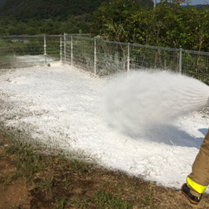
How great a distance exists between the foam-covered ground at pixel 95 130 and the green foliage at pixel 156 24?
198 cm

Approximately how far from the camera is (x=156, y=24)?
8.27m

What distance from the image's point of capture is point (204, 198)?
348 cm

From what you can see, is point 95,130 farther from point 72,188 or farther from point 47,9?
point 47,9

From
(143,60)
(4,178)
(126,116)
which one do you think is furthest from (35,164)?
(143,60)

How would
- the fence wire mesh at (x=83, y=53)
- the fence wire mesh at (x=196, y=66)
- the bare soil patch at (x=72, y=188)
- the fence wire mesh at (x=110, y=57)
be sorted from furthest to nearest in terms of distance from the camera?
the fence wire mesh at (x=83, y=53) → the fence wire mesh at (x=110, y=57) → the fence wire mesh at (x=196, y=66) → the bare soil patch at (x=72, y=188)

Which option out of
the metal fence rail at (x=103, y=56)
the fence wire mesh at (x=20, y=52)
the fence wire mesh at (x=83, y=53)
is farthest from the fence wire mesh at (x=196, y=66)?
the fence wire mesh at (x=20, y=52)

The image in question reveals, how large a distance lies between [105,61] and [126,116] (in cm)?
464

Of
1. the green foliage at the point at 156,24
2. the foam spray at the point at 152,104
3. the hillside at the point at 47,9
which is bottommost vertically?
the foam spray at the point at 152,104

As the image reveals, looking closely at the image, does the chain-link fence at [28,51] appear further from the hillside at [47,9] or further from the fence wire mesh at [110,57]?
the hillside at [47,9]

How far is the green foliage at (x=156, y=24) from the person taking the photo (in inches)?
288

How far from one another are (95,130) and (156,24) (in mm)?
4331

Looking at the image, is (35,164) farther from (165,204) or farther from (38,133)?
(165,204)

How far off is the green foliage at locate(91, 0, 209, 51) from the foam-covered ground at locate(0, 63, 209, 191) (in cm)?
198

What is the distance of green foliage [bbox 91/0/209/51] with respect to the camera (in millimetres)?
7309
